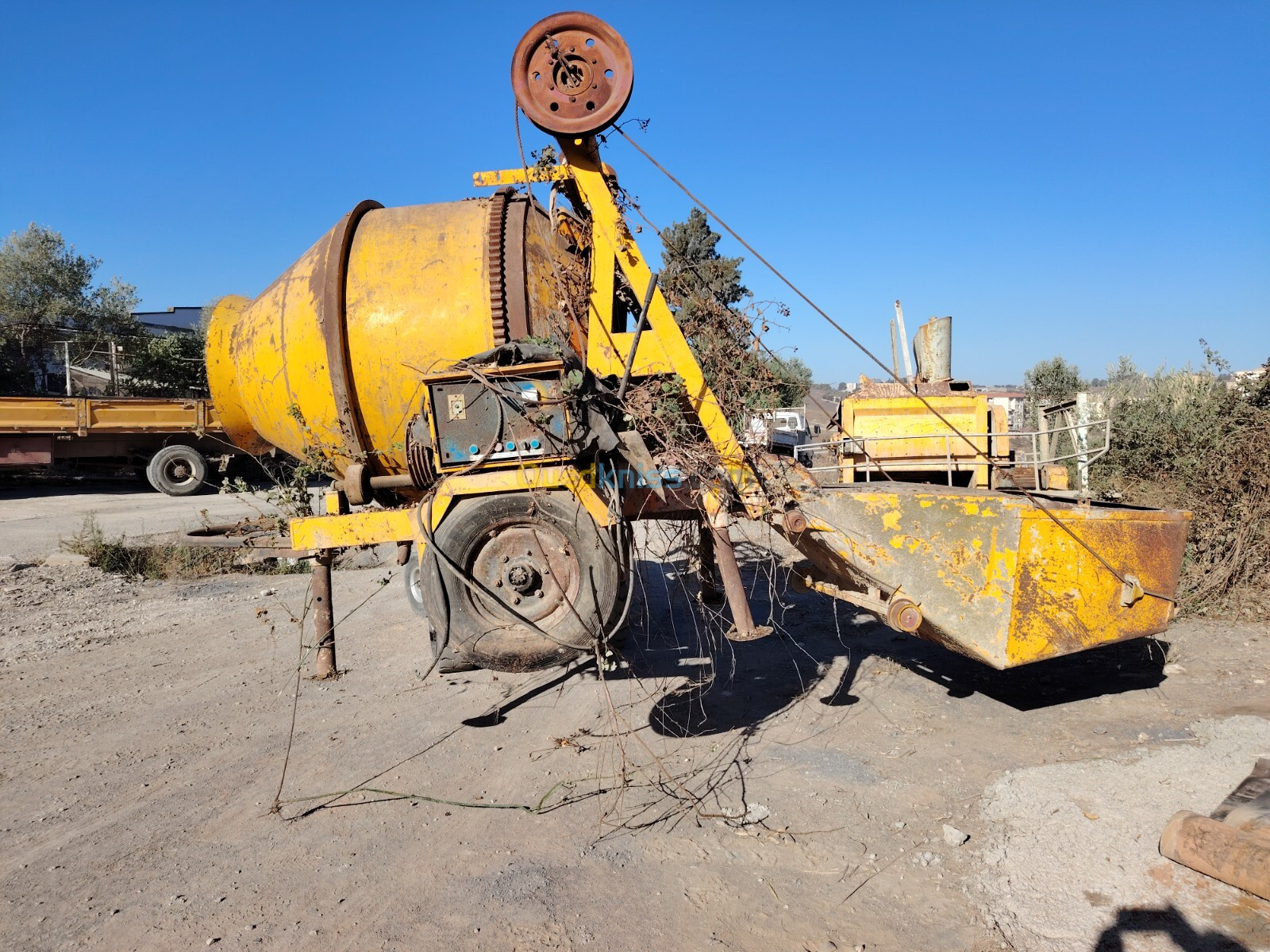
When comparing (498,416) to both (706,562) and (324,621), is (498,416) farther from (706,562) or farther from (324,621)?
(324,621)

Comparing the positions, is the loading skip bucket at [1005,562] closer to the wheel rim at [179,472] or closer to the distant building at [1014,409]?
the distant building at [1014,409]

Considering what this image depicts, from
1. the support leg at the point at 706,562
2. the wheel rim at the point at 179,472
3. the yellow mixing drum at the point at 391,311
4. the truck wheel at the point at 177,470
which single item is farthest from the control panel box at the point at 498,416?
the wheel rim at the point at 179,472

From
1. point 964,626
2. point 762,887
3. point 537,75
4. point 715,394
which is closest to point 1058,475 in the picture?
point 964,626

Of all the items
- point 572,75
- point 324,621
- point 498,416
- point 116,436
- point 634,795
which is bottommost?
point 634,795

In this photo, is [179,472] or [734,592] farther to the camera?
[179,472]

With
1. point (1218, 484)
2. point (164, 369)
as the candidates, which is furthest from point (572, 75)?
point (164, 369)

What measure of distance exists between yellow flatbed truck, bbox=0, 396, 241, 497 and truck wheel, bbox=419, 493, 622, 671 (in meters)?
12.8

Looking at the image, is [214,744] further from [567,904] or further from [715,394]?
[715,394]

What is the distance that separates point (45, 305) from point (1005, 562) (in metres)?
33.7

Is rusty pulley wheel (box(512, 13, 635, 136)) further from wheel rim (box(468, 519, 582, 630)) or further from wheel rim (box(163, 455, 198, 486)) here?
wheel rim (box(163, 455, 198, 486))

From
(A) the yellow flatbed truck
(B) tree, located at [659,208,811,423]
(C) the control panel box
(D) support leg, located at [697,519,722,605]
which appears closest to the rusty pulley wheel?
(B) tree, located at [659,208,811,423]

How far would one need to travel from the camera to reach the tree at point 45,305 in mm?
26594

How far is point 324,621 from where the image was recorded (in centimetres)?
548

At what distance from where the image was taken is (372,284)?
4574 millimetres
